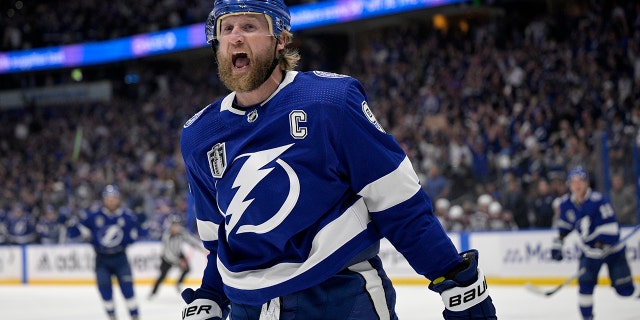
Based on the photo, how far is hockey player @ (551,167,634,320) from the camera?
7750 mm

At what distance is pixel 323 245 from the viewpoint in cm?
196

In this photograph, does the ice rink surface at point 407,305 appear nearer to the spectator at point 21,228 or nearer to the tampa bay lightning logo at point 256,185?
the spectator at point 21,228

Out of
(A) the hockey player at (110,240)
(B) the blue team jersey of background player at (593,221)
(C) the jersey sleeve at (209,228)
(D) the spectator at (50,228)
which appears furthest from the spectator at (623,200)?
(D) the spectator at (50,228)

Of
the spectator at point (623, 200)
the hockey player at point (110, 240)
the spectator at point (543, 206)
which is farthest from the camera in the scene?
the spectator at point (543, 206)

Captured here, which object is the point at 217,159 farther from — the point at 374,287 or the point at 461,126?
the point at 461,126

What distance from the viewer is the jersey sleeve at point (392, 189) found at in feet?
6.29

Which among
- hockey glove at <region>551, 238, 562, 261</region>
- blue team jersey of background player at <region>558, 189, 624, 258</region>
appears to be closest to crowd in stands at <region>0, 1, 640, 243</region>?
blue team jersey of background player at <region>558, 189, 624, 258</region>

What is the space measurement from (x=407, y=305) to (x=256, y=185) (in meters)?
7.77

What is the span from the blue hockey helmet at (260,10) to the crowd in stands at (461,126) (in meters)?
8.69

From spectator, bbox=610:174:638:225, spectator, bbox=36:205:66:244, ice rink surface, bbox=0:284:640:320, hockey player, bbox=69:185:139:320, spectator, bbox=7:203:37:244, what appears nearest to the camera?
ice rink surface, bbox=0:284:640:320

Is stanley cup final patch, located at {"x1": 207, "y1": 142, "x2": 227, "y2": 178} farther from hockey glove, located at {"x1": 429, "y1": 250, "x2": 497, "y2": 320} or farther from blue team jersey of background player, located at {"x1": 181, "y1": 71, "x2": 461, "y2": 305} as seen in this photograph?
hockey glove, located at {"x1": 429, "y1": 250, "x2": 497, "y2": 320}

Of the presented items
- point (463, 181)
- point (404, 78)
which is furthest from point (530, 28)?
point (463, 181)

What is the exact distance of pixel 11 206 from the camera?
1839 cm

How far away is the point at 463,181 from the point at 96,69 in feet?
54.4
